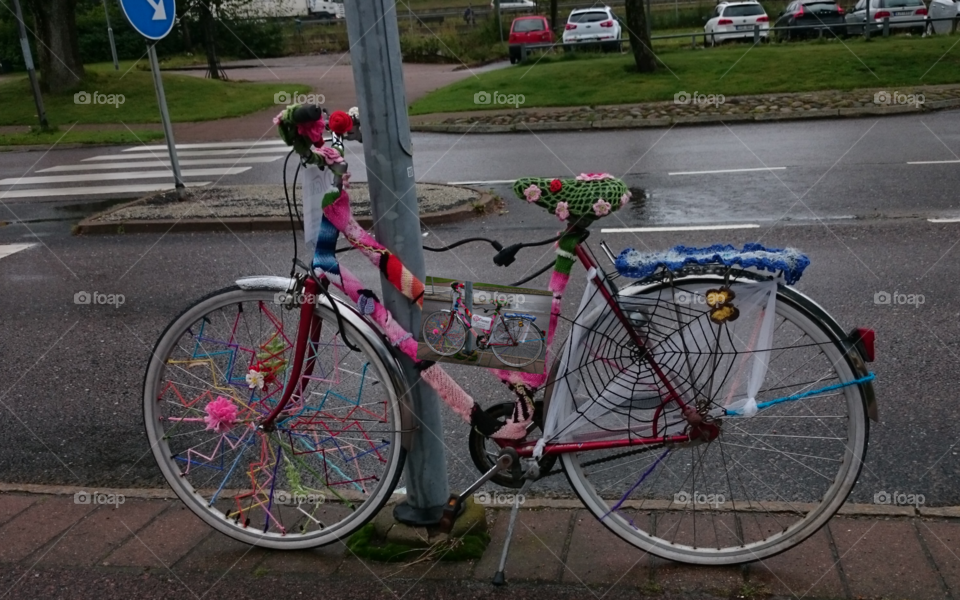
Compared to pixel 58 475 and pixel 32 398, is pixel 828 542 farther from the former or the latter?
pixel 32 398

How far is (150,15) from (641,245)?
20.4ft

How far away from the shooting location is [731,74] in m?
20.0

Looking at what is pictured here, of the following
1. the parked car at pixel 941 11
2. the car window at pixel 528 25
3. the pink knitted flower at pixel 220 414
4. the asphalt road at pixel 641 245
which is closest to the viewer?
the pink knitted flower at pixel 220 414

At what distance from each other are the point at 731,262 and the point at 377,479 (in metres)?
1.42

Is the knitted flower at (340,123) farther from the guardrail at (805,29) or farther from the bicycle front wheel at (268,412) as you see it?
the guardrail at (805,29)

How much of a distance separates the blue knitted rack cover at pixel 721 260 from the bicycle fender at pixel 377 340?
0.80 metres

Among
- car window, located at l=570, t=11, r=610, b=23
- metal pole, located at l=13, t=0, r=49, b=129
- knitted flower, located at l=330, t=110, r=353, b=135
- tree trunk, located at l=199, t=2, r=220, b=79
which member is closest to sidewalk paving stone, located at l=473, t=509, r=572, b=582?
knitted flower, located at l=330, t=110, r=353, b=135

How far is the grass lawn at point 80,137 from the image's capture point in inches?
742

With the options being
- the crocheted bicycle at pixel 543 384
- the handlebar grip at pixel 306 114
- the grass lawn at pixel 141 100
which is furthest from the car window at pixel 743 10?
the handlebar grip at pixel 306 114

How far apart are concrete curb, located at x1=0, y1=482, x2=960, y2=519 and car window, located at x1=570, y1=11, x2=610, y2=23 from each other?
27.5 meters

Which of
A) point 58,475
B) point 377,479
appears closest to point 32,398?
point 58,475

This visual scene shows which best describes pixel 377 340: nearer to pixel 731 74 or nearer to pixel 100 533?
pixel 100 533

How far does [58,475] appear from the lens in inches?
169

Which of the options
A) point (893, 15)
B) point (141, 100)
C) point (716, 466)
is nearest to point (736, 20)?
point (893, 15)
